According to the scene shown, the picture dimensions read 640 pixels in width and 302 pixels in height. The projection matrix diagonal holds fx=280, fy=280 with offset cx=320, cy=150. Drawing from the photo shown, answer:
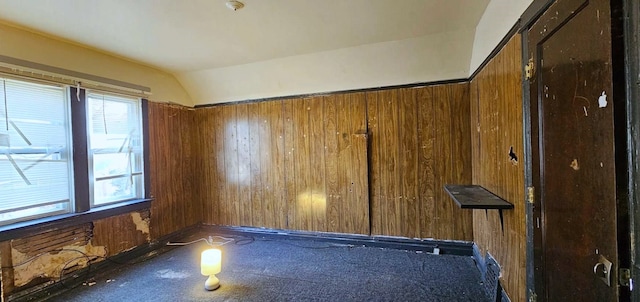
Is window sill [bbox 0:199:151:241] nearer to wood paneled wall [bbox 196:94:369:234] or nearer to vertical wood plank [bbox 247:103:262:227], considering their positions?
wood paneled wall [bbox 196:94:369:234]

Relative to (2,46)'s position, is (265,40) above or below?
above

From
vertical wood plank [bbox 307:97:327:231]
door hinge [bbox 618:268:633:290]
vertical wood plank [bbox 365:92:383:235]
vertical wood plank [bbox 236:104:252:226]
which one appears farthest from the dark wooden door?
vertical wood plank [bbox 236:104:252:226]

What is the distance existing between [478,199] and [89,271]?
12.4 ft

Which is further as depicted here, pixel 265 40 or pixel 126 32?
pixel 265 40

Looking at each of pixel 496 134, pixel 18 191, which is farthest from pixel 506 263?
pixel 18 191

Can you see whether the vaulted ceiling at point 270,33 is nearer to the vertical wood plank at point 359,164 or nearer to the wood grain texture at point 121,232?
the vertical wood plank at point 359,164

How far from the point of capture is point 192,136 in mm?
4375

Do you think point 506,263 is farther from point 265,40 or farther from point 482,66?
point 265,40

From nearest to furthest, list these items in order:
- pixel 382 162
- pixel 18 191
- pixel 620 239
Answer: pixel 620 239 → pixel 18 191 → pixel 382 162

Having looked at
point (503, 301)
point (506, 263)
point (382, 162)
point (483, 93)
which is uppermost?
point (483, 93)

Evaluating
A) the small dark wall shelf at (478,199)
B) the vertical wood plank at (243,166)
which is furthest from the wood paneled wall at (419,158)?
the vertical wood plank at (243,166)

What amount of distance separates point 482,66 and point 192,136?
3966mm

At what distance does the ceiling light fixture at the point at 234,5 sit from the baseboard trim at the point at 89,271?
2.97 metres

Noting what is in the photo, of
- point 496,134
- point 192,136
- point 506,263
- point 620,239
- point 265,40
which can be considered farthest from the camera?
point 192,136
